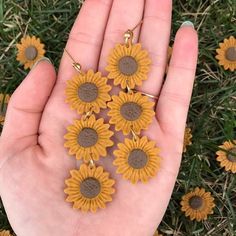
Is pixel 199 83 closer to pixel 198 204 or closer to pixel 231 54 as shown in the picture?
pixel 231 54

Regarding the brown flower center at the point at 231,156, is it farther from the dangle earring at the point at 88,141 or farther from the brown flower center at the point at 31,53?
the brown flower center at the point at 31,53

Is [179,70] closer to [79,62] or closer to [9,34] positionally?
[79,62]

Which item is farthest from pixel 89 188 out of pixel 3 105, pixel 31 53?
pixel 31 53

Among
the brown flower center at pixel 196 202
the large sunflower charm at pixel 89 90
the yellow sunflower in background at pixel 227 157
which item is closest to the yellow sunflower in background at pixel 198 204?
the brown flower center at pixel 196 202

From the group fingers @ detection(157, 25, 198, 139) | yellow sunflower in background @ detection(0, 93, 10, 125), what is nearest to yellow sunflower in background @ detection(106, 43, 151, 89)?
fingers @ detection(157, 25, 198, 139)

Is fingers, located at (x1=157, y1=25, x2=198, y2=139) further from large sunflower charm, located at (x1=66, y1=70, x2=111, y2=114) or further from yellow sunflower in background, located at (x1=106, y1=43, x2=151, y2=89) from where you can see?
large sunflower charm, located at (x1=66, y1=70, x2=111, y2=114)

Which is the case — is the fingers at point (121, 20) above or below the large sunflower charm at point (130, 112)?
above

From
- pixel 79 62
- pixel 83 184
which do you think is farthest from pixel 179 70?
pixel 83 184
